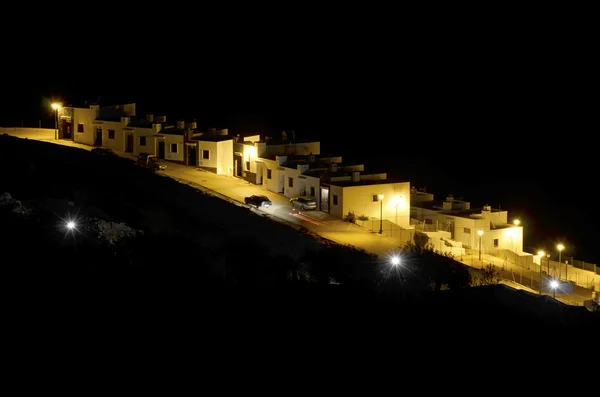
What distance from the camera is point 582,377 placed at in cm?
1461

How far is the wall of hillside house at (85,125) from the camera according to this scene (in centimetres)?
4134

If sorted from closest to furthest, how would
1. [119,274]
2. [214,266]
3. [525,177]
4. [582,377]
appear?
[582,377], [119,274], [214,266], [525,177]

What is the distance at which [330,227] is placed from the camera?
31609mm

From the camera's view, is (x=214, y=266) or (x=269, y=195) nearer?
(x=214, y=266)

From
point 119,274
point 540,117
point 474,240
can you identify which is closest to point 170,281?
point 119,274

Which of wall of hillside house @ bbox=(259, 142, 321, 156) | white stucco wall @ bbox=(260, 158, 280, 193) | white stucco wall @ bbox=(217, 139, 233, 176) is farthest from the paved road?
wall of hillside house @ bbox=(259, 142, 321, 156)

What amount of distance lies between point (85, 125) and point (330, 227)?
14.5 m

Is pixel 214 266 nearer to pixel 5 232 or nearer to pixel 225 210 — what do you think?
pixel 5 232

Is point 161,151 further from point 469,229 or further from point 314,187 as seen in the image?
point 469,229

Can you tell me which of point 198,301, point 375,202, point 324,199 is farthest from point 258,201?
point 198,301

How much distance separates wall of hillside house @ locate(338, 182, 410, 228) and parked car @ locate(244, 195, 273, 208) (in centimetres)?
219

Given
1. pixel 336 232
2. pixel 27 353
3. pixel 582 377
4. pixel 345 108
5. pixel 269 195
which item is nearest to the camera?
pixel 27 353

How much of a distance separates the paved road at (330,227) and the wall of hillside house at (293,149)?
168 cm

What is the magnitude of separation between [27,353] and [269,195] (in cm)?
2276
